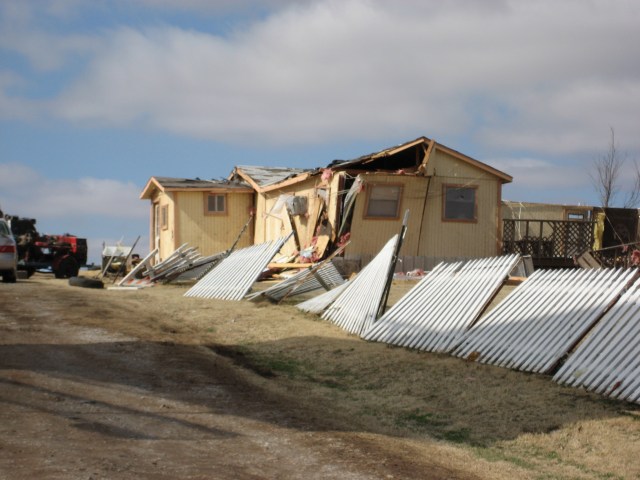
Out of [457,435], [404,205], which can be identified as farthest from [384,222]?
[457,435]

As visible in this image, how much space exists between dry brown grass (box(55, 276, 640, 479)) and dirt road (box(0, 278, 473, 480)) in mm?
393

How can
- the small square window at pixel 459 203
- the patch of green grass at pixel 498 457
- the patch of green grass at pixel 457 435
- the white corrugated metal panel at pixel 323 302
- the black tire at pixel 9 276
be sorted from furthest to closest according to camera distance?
the small square window at pixel 459 203
the black tire at pixel 9 276
the white corrugated metal panel at pixel 323 302
the patch of green grass at pixel 457 435
the patch of green grass at pixel 498 457

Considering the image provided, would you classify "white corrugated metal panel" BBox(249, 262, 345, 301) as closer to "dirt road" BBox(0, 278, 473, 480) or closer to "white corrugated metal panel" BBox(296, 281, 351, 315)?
"white corrugated metal panel" BBox(296, 281, 351, 315)

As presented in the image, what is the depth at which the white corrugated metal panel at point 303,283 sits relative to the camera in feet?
50.5

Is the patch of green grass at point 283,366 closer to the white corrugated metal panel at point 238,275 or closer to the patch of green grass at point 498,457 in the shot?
the patch of green grass at point 498,457

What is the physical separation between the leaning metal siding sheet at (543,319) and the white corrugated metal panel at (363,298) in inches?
77.6

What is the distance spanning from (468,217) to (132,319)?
12223 millimetres

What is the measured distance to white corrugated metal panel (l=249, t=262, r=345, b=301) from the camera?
606 inches

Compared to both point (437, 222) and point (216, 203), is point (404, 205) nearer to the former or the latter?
point (437, 222)

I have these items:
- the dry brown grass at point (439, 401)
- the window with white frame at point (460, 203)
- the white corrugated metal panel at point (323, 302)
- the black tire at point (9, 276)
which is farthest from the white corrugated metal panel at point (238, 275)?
the window with white frame at point (460, 203)

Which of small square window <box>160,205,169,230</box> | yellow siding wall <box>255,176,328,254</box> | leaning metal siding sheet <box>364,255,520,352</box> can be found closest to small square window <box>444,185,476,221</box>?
yellow siding wall <box>255,176,328,254</box>

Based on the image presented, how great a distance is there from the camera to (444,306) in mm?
10812

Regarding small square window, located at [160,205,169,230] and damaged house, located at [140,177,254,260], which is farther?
small square window, located at [160,205,169,230]

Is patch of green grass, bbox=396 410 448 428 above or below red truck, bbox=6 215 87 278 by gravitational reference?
below
